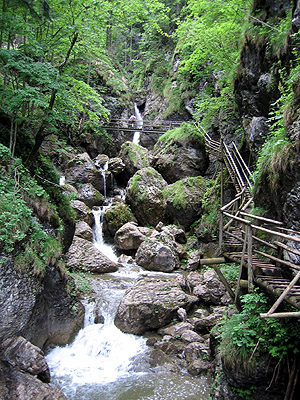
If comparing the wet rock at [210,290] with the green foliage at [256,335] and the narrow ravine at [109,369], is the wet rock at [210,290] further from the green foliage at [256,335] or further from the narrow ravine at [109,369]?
the green foliage at [256,335]

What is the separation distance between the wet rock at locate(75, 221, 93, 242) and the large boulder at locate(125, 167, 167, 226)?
10.3 feet

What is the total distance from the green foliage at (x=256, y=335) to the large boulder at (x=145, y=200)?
1058 centimetres

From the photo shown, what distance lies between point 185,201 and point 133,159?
19.6 ft

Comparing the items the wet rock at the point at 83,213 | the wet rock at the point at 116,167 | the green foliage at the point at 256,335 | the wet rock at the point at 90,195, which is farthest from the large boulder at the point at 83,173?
the green foliage at the point at 256,335

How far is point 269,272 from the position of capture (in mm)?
4660

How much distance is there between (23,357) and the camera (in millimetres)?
5176

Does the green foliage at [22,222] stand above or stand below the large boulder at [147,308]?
above

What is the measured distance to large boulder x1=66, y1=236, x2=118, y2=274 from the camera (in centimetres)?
1081

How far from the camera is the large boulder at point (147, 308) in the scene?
7598 mm

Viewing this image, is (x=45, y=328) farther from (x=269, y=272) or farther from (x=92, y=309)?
(x=269, y=272)

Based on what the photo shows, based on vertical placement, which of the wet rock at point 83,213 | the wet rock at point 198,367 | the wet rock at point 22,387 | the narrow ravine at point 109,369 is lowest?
the narrow ravine at point 109,369

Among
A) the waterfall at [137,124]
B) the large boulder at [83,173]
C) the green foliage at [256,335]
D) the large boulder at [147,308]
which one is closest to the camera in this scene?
the green foliage at [256,335]

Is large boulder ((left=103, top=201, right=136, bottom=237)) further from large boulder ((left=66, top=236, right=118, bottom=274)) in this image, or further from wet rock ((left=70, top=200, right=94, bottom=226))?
large boulder ((left=66, top=236, right=118, bottom=274))

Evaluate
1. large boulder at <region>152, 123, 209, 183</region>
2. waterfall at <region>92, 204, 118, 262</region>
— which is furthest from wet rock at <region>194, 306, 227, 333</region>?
large boulder at <region>152, 123, 209, 183</region>
